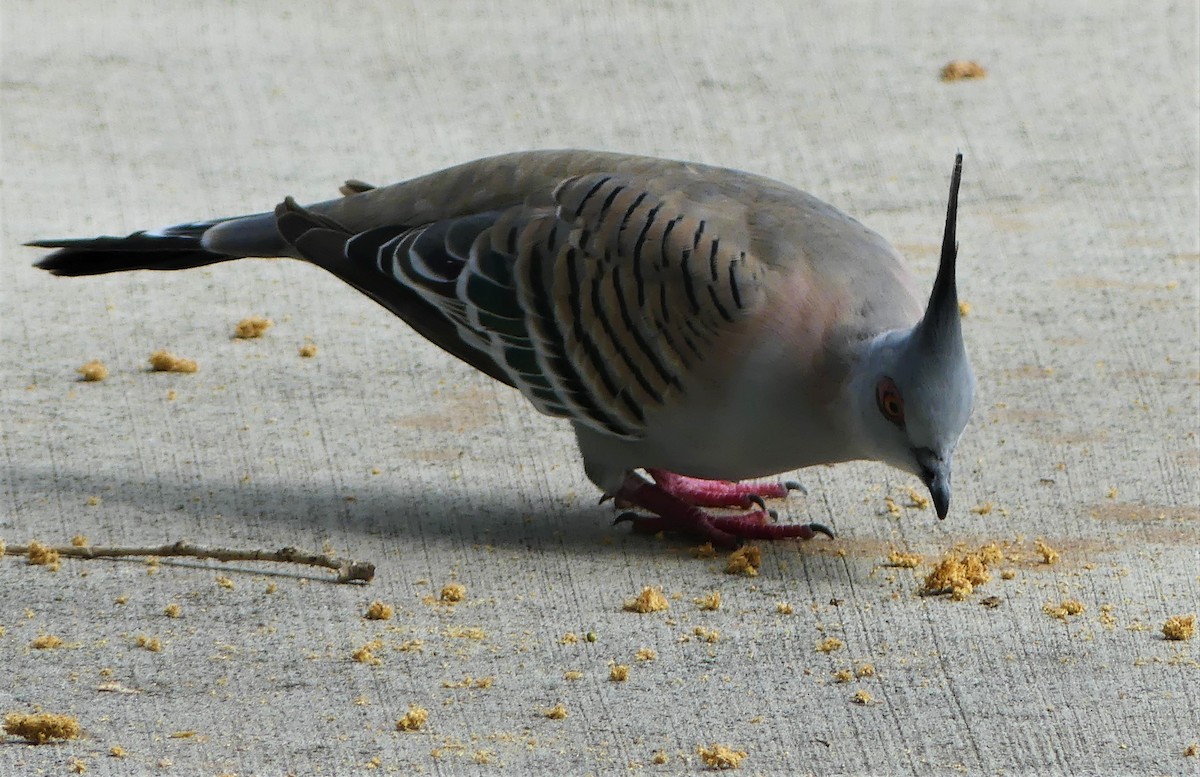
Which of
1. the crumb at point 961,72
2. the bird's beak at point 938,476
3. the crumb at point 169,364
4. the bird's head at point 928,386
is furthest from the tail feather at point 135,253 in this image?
the crumb at point 961,72

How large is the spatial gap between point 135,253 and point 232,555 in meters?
0.97

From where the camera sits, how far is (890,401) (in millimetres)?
3258

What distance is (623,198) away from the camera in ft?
12.1

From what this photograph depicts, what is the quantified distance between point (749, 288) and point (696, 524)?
1.98 ft

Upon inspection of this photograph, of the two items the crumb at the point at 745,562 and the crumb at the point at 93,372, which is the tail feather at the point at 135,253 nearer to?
the crumb at the point at 93,372

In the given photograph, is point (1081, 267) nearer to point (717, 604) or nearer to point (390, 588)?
point (717, 604)

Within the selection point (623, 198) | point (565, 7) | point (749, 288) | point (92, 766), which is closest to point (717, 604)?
point (749, 288)

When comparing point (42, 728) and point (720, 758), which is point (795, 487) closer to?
point (720, 758)

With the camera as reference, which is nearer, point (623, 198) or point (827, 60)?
point (623, 198)

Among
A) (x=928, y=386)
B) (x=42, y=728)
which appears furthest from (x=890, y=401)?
(x=42, y=728)

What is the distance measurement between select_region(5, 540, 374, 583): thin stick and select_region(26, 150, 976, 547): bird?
0.56 metres

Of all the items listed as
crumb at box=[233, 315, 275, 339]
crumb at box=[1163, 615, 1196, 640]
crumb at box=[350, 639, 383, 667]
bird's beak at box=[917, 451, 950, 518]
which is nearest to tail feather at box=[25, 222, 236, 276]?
crumb at box=[233, 315, 275, 339]

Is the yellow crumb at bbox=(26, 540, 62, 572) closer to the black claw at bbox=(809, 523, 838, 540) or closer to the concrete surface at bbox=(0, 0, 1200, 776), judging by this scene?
the concrete surface at bbox=(0, 0, 1200, 776)

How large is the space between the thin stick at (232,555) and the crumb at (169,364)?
3.56 ft
